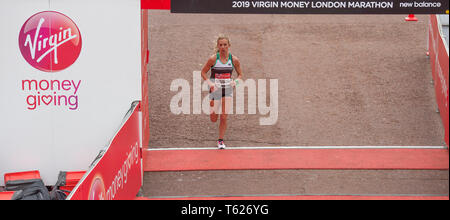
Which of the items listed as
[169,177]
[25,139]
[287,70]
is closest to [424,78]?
[287,70]

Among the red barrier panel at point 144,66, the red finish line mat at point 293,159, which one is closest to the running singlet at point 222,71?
the red barrier panel at point 144,66

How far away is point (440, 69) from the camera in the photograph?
1117cm

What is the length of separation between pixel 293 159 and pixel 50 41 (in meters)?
4.08

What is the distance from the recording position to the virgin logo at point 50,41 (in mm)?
8000

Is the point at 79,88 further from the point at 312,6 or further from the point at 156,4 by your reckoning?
the point at 312,6

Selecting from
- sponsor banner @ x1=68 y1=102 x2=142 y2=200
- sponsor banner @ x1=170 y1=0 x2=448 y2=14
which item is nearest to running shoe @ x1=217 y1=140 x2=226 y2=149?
sponsor banner @ x1=68 y1=102 x2=142 y2=200

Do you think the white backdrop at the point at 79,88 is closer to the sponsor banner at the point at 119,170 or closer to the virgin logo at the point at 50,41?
the virgin logo at the point at 50,41

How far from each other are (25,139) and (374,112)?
6243 mm

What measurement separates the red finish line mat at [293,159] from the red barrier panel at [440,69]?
0.75 m

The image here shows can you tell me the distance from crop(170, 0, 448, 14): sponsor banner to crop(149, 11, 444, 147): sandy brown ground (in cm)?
368

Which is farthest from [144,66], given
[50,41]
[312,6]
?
[312,6]

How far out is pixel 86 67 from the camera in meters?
8.22

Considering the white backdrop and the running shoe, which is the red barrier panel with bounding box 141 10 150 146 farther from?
the running shoe

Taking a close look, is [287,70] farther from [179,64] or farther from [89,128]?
[89,128]
